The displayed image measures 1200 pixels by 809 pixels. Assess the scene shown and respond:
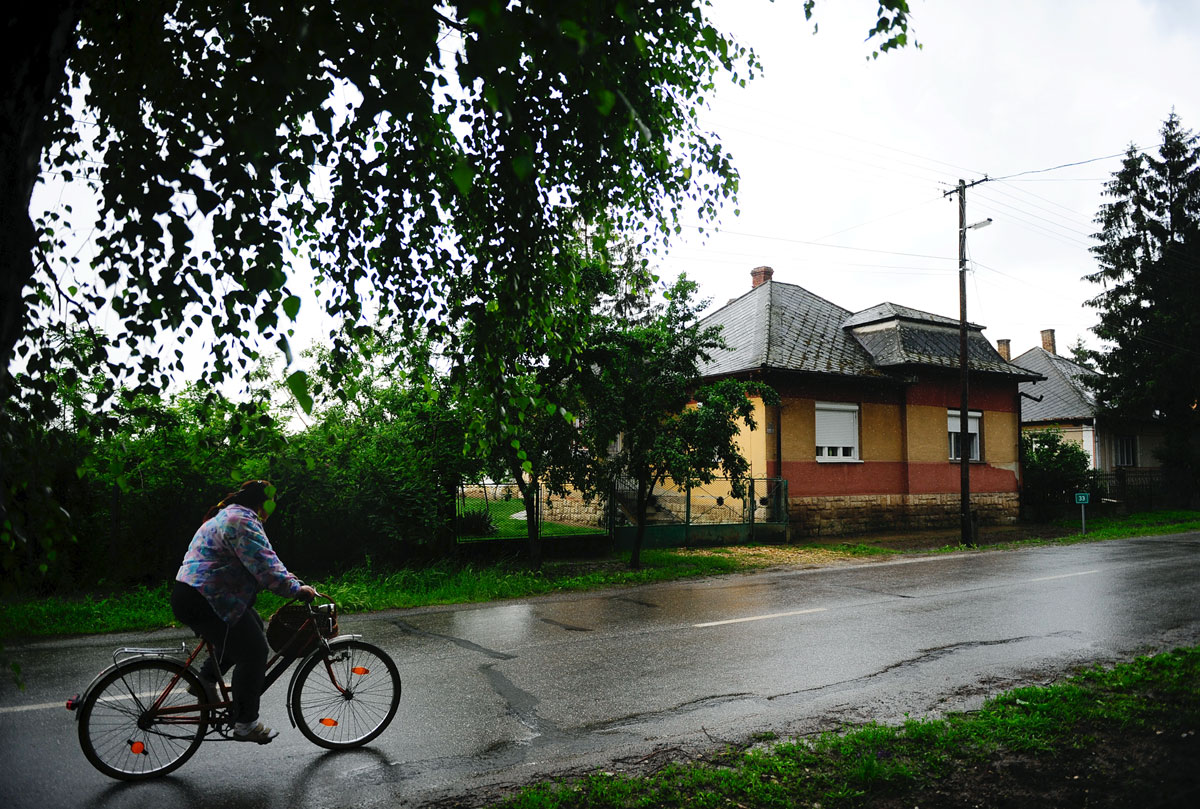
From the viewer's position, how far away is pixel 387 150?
171 inches

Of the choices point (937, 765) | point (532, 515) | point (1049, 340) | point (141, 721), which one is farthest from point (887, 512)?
point (1049, 340)

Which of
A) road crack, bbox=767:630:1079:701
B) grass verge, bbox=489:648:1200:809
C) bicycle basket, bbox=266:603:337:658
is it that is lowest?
road crack, bbox=767:630:1079:701

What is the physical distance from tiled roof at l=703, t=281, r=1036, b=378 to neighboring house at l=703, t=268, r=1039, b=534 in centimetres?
5

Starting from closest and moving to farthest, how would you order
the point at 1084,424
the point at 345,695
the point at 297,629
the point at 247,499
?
the point at 247,499 → the point at 297,629 → the point at 345,695 → the point at 1084,424

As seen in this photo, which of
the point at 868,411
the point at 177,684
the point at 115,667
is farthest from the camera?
the point at 868,411

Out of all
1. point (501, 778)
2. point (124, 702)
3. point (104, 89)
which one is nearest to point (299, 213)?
point (104, 89)

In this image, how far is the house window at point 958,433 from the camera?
969 inches

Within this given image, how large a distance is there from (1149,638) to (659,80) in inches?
296

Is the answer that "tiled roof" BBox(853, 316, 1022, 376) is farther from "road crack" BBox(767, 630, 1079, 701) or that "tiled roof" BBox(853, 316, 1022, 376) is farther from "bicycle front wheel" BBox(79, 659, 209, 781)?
"bicycle front wheel" BBox(79, 659, 209, 781)

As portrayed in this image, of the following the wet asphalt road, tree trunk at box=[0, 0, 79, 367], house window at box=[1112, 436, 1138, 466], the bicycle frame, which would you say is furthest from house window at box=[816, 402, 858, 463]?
tree trunk at box=[0, 0, 79, 367]

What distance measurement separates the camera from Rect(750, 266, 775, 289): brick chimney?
99.8 feet

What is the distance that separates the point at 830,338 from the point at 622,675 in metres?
19.0

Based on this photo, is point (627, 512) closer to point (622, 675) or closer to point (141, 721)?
point (622, 675)

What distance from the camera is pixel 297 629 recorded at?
5102 mm
